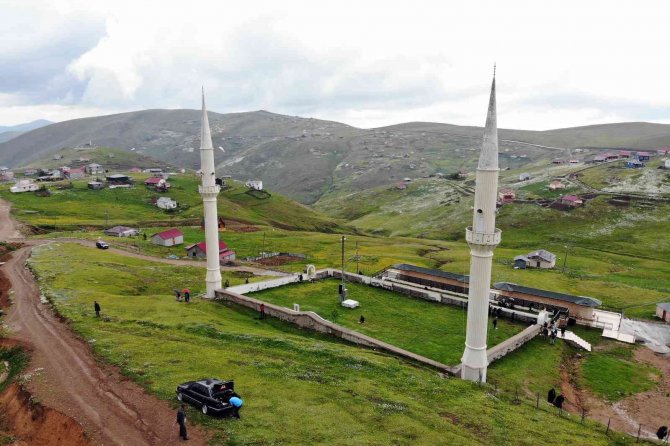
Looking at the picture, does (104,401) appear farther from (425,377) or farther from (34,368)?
(425,377)

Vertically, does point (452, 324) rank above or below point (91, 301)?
below

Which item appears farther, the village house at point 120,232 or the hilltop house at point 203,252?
the village house at point 120,232

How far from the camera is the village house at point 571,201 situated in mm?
146750

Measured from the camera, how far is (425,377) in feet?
109

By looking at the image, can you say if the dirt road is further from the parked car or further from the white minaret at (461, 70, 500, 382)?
the white minaret at (461, 70, 500, 382)

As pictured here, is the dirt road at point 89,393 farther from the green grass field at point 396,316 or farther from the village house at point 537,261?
the village house at point 537,261

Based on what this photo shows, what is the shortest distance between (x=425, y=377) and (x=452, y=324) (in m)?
16.1

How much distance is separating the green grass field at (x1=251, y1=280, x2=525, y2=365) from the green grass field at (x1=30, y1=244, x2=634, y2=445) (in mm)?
5100

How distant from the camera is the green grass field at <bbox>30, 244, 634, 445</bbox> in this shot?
2319cm

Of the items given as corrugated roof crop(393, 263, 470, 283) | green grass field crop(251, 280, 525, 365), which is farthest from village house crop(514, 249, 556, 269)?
green grass field crop(251, 280, 525, 365)

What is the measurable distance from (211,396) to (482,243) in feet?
74.6

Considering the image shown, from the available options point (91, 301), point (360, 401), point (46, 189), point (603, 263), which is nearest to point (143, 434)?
point (360, 401)

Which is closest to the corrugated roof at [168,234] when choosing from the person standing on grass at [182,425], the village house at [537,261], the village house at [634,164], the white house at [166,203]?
the white house at [166,203]

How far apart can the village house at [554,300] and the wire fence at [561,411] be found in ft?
74.3
